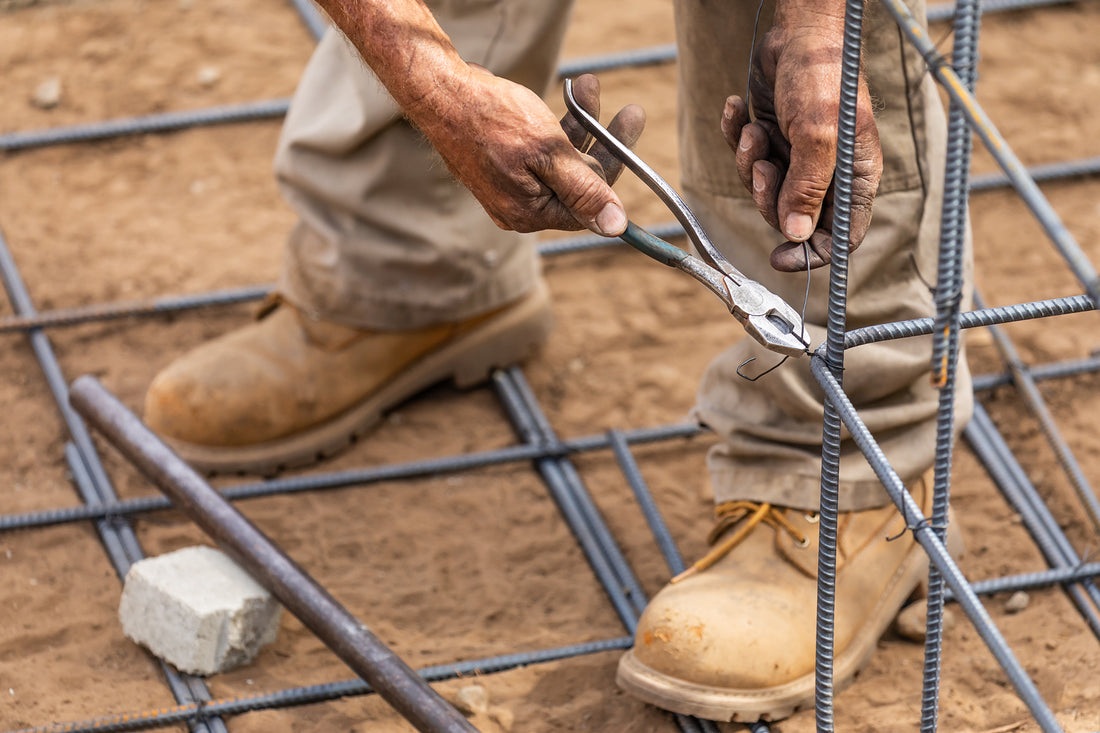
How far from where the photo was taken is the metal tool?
123cm

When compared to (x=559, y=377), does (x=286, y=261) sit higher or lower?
higher

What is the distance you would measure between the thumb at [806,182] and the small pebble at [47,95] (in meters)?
2.26

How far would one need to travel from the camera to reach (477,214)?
2.02 metres

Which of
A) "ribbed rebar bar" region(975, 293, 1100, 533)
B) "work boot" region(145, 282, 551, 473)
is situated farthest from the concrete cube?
"ribbed rebar bar" region(975, 293, 1100, 533)

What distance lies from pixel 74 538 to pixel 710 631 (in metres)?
1.00

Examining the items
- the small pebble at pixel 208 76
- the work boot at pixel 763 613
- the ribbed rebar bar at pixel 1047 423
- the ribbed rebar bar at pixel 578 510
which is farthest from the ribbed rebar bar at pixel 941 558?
the small pebble at pixel 208 76

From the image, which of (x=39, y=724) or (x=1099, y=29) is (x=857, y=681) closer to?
(x=39, y=724)

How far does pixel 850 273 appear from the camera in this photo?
4.93ft

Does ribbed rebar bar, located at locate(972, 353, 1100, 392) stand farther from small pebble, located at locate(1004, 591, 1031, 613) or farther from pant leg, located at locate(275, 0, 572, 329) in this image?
pant leg, located at locate(275, 0, 572, 329)

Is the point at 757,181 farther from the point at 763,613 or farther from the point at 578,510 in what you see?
the point at 578,510

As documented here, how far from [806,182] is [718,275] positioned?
129mm

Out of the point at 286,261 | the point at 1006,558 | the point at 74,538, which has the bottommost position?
the point at 74,538

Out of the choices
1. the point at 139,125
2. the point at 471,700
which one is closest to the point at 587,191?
the point at 471,700

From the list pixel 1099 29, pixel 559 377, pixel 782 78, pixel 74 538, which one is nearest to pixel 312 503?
pixel 74 538
